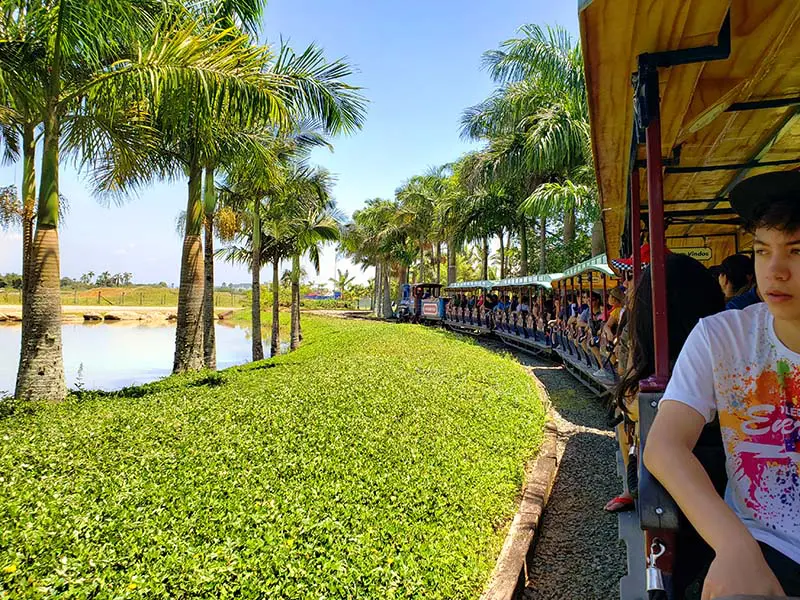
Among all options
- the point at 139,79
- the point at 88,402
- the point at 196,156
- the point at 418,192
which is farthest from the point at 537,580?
the point at 418,192

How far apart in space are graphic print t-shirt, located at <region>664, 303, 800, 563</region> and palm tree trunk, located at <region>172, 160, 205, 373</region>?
1024cm

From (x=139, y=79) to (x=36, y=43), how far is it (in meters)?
1.47

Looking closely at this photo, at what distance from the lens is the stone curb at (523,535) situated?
10.5 ft

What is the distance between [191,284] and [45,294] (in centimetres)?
383

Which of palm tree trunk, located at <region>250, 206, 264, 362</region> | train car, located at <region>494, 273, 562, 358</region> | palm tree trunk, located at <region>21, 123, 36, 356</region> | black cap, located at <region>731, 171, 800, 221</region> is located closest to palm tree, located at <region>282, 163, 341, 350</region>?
palm tree trunk, located at <region>250, 206, 264, 362</region>

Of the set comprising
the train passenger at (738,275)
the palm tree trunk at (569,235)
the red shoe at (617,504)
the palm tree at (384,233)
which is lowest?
the red shoe at (617,504)

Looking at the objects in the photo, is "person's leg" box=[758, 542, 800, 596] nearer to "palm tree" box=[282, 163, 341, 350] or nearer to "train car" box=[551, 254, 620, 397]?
"train car" box=[551, 254, 620, 397]

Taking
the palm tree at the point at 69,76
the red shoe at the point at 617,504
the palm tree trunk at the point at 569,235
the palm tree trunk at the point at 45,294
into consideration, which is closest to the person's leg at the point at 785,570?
the red shoe at the point at 617,504

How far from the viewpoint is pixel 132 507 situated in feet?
10.0

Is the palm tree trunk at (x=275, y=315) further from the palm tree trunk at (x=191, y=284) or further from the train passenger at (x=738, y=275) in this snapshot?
the train passenger at (x=738, y=275)

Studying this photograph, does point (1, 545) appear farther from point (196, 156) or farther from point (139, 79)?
point (196, 156)

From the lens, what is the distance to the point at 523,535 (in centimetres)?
383

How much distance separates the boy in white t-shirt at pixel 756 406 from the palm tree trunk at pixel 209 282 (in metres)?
11.3

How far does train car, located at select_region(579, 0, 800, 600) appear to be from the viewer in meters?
1.55
